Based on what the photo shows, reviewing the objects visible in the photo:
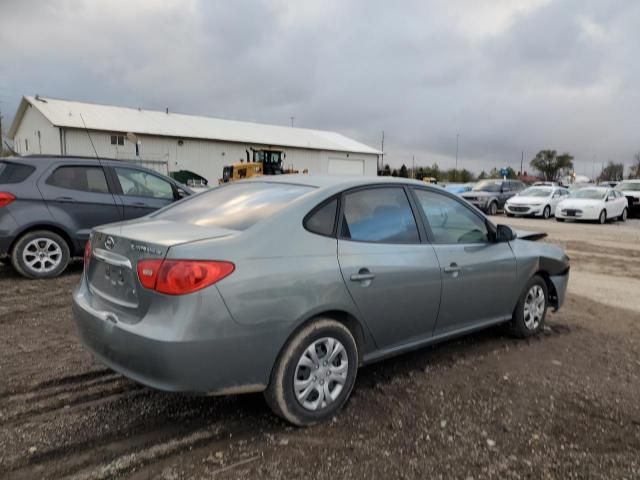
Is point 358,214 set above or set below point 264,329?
above

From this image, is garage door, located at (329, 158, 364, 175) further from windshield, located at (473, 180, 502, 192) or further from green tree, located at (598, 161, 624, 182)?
green tree, located at (598, 161, 624, 182)

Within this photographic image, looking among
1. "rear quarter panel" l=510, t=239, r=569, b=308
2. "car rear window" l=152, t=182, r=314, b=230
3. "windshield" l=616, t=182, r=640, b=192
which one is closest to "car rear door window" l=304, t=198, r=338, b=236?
"car rear window" l=152, t=182, r=314, b=230

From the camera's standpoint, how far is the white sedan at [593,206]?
65.5 ft

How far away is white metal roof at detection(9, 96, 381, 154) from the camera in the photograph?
126ft

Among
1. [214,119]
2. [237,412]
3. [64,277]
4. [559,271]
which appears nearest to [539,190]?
[559,271]

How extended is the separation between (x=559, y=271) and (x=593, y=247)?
8.28 metres

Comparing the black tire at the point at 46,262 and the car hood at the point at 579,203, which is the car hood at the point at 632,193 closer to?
the car hood at the point at 579,203

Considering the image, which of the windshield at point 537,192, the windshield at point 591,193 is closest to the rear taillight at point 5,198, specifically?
the windshield at point 591,193

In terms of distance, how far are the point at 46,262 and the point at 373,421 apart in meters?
5.70

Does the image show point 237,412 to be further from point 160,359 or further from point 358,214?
point 358,214

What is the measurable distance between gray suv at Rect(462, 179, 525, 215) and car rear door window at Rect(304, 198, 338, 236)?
21.2 m

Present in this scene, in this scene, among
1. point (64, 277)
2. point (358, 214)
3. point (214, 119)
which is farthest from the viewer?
point (214, 119)

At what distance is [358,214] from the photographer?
3.56m

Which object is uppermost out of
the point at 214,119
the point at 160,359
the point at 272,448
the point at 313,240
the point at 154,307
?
the point at 214,119
